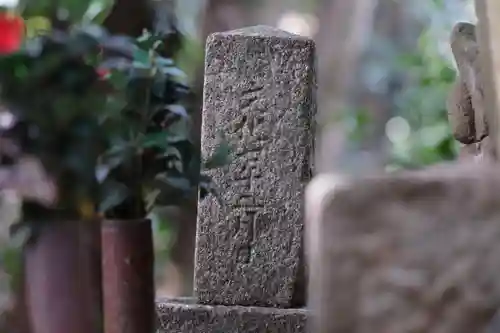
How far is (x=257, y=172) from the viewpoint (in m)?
1.54

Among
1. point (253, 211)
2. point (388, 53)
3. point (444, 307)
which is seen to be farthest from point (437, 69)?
point (444, 307)

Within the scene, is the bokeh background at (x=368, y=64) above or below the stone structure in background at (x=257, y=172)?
above

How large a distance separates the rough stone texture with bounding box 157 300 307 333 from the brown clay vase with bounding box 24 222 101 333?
85 centimetres

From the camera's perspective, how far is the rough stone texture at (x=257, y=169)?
1517 mm

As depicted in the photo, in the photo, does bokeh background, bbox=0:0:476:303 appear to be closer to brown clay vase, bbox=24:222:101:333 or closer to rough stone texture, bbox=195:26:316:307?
rough stone texture, bbox=195:26:316:307

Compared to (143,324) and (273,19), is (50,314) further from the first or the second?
(273,19)

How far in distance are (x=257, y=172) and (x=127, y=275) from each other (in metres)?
0.90

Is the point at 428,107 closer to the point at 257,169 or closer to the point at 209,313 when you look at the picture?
the point at 257,169

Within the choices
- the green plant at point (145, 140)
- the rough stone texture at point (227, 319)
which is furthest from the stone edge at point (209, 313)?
the green plant at point (145, 140)

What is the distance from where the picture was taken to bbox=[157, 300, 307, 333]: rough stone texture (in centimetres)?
145

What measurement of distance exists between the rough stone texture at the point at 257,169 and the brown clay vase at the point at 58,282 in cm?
89

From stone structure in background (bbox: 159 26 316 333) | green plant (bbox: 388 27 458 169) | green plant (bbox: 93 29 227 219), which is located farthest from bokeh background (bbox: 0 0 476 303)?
green plant (bbox: 93 29 227 219)

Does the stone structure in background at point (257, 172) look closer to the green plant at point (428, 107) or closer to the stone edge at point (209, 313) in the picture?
the stone edge at point (209, 313)

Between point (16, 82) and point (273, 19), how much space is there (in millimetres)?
4293
